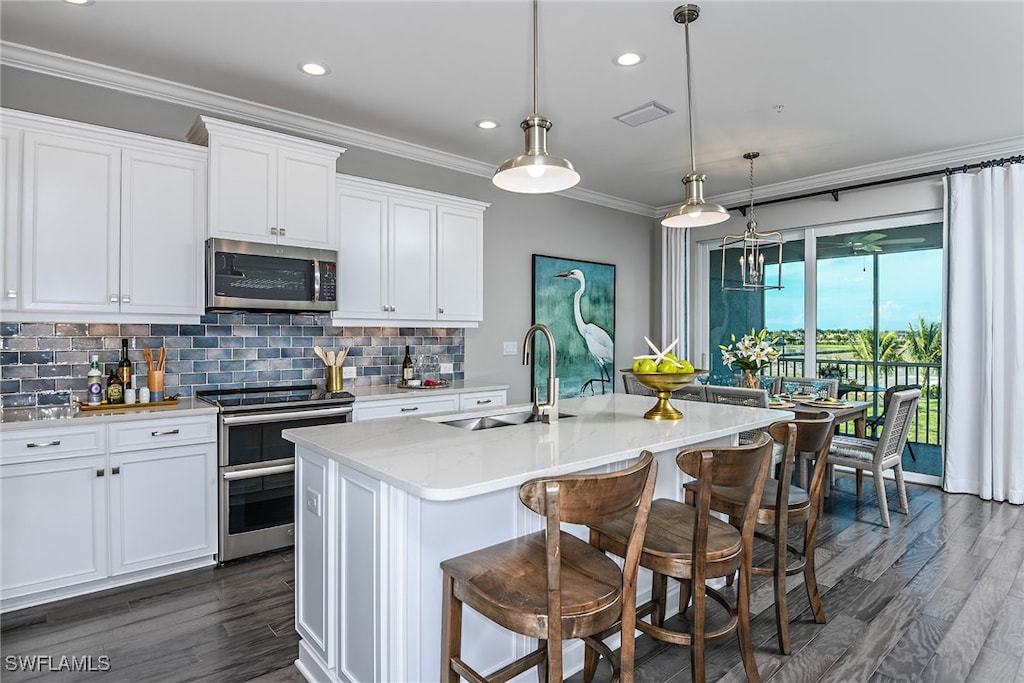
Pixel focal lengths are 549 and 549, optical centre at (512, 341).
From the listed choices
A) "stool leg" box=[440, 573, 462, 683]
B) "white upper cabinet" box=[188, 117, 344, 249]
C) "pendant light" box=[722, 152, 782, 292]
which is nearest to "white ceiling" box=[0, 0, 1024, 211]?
"white upper cabinet" box=[188, 117, 344, 249]

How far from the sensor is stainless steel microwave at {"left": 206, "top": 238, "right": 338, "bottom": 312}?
10.4ft

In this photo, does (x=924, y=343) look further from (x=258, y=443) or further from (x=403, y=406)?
(x=258, y=443)

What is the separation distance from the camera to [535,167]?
2.02 m

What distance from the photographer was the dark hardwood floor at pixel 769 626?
214 cm

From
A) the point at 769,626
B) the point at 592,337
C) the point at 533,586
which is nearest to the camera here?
the point at 533,586

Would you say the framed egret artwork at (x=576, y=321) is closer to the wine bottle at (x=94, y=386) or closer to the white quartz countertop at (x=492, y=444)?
the white quartz countertop at (x=492, y=444)

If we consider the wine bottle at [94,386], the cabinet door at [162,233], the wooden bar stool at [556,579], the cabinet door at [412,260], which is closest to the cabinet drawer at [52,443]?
the wine bottle at [94,386]

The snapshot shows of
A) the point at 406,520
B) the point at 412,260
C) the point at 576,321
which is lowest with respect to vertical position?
the point at 406,520

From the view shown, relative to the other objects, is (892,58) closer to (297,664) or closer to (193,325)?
(297,664)

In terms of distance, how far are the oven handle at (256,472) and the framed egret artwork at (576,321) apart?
8.44 feet

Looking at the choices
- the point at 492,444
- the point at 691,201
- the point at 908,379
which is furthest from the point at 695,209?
the point at 908,379

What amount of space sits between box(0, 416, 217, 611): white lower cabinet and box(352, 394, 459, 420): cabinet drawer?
2.89ft

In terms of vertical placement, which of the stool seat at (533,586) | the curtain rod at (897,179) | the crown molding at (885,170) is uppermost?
the crown molding at (885,170)

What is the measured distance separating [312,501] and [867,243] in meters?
5.31
